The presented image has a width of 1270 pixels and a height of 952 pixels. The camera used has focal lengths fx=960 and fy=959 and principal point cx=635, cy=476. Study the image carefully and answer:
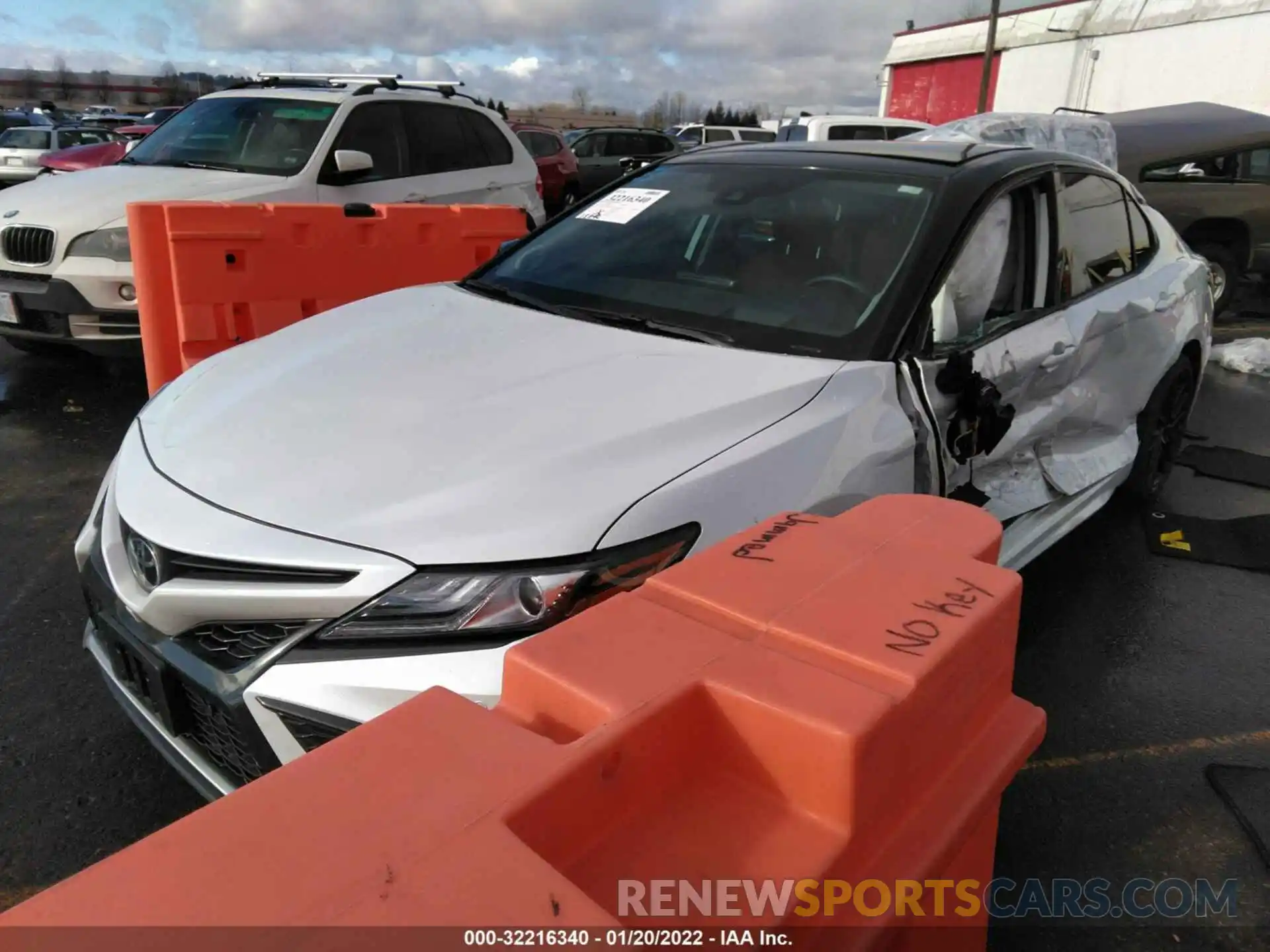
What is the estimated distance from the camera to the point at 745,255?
294 cm

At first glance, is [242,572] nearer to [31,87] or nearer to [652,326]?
[652,326]

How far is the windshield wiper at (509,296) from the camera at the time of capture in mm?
2926

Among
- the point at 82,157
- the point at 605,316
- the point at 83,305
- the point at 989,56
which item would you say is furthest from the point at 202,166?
the point at 989,56

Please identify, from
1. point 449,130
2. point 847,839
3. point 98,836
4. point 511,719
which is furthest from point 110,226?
point 847,839

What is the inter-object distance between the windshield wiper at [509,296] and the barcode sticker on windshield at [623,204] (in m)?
0.45

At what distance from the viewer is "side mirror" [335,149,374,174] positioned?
5.89 meters

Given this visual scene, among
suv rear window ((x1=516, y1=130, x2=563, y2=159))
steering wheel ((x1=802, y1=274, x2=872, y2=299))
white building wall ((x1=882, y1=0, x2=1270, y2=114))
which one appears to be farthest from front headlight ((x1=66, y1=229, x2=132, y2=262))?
white building wall ((x1=882, y1=0, x2=1270, y2=114))

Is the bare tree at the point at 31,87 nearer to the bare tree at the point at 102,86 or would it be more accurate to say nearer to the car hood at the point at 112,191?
the bare tree at the point at 102,86

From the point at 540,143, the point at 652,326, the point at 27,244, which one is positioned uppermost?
the point at 540,143

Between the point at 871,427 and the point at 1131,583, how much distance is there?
196cm

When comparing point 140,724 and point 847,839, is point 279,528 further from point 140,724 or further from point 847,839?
point 847,839

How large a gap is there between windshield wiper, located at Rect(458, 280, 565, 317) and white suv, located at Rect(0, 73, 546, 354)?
2.72 m

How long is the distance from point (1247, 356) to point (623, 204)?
5870 mm

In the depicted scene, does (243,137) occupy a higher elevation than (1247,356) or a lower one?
higher
